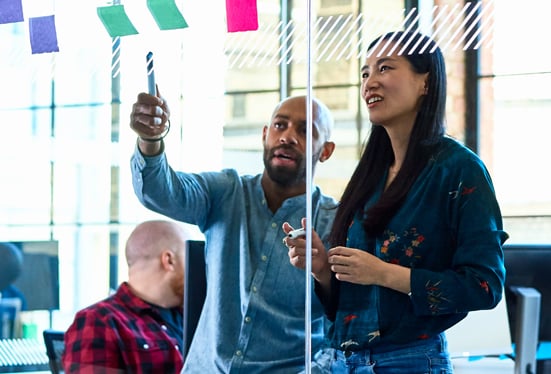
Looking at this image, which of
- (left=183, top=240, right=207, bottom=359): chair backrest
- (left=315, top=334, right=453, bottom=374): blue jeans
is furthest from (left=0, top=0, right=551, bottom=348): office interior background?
(left=315, top=334, right=453, bottom=374): blue jeans

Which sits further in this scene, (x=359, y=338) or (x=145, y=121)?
(x=145, y=121)

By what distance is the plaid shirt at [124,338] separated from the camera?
1885 millimetres

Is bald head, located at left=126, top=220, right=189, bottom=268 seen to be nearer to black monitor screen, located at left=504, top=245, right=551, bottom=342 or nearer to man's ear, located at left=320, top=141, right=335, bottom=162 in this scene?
man's ear, located at left=320, top=141, right=335, bottom=162

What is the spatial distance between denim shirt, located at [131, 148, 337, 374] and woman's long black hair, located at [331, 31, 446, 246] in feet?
0.26

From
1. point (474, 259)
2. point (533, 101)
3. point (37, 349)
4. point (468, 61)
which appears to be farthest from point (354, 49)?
point (37, 349)

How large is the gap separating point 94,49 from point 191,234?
1.69ft

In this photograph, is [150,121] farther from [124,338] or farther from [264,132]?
[124,338]

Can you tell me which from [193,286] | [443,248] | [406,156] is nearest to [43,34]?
[193,286]

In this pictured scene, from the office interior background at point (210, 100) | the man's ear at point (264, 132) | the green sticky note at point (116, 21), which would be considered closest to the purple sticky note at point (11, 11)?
the office interior background at point (210, 100)

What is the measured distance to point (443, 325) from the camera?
1.60m

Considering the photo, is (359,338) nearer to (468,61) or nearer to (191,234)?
(191,234)

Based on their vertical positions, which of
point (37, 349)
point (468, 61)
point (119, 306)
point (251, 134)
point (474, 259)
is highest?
point (468, 61)

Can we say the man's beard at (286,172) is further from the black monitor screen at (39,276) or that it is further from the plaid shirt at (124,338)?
the black monitor screen at (39,276)

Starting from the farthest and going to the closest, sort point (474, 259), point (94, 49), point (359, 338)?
point (94, 49) < point (359, 338) < point (474, 259)
